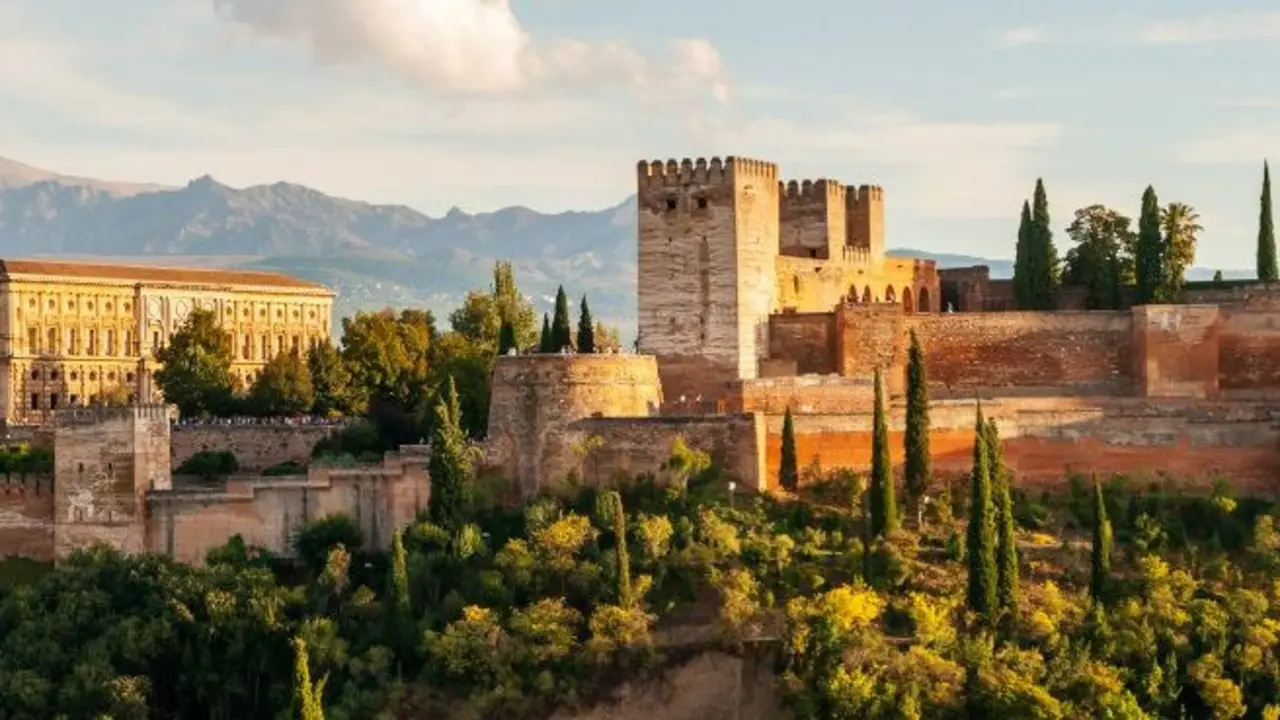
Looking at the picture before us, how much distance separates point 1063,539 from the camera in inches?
1661

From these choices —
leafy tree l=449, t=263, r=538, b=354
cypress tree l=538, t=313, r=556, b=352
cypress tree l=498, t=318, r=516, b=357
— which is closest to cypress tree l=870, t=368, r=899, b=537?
cypress tree l=538, t=313, r=556, b=352

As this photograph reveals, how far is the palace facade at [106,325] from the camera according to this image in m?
72.4

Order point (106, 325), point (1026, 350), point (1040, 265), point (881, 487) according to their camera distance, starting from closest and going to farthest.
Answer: point (881, 487), point (1026, 350), point (1040, 265), point (106, 325)

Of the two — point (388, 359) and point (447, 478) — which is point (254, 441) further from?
point (447, 478)

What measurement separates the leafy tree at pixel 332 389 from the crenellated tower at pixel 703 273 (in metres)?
11.5

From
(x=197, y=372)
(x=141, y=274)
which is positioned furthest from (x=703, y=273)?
(x=141, y=274)

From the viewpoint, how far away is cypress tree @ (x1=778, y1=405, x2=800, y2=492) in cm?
4297

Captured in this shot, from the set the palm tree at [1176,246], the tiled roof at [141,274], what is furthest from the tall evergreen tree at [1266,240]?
the tiled roof at [141,274]

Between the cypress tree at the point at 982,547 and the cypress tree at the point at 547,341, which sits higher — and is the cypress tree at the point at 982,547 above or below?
below

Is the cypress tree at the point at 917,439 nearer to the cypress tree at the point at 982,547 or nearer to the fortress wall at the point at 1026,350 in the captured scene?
the cypress tree at the point at 982,547

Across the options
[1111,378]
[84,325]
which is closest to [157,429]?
[1111,378]

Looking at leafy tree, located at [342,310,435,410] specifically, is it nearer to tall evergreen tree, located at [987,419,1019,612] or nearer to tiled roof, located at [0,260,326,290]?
tall evergreen tree, located at [987,419,1019,612]

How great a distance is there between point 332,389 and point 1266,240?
71.6ft

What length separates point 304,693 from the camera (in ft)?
120
